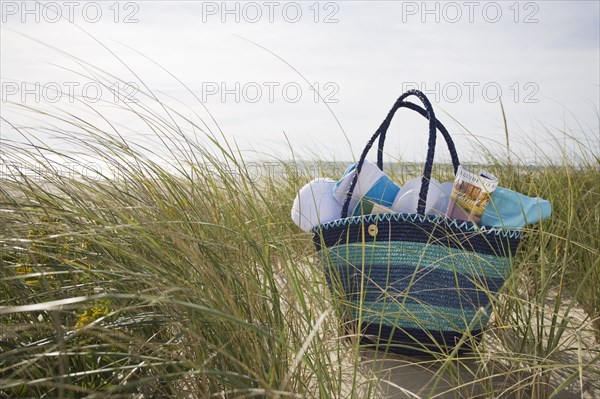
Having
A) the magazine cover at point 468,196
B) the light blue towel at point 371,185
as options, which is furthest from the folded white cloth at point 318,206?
the magazine cover at point 468,196

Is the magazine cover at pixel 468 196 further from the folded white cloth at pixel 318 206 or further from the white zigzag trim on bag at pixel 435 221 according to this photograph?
the folded white cloth at pixel 318 206

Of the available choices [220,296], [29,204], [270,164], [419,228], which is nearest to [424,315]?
[419,228]

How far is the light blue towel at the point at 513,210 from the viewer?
2.12 meters

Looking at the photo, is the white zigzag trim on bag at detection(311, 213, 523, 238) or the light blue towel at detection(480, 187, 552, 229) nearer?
the white zigzag trim on bag at detection(311, 213, 523, 238)

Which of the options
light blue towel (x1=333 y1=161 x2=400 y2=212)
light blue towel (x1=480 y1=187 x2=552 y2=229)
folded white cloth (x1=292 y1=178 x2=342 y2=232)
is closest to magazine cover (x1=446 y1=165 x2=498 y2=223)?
light blue towel (x1=480 y1=187 x2=552 y2=229)

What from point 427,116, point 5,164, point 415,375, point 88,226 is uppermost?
point 427,116

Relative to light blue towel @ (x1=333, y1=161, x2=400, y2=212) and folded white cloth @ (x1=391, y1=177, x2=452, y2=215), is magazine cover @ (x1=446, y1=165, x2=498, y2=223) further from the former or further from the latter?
light blue towel @ (x1=333, y1=161, x2=400, y2=212)

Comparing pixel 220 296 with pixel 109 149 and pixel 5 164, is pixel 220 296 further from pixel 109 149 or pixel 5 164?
pixel 5 164

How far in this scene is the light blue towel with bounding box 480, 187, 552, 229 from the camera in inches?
83.3

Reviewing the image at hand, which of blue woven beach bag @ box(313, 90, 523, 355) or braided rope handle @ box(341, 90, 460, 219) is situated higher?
braided rope handle @ box(341, 90, 460, 219)

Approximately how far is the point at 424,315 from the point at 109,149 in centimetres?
109

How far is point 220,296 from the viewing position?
132 cm

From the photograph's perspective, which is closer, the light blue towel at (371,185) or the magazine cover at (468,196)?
the magazine cover at (468,196)

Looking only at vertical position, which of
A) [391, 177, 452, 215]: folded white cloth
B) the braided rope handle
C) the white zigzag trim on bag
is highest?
the braided rope handle
